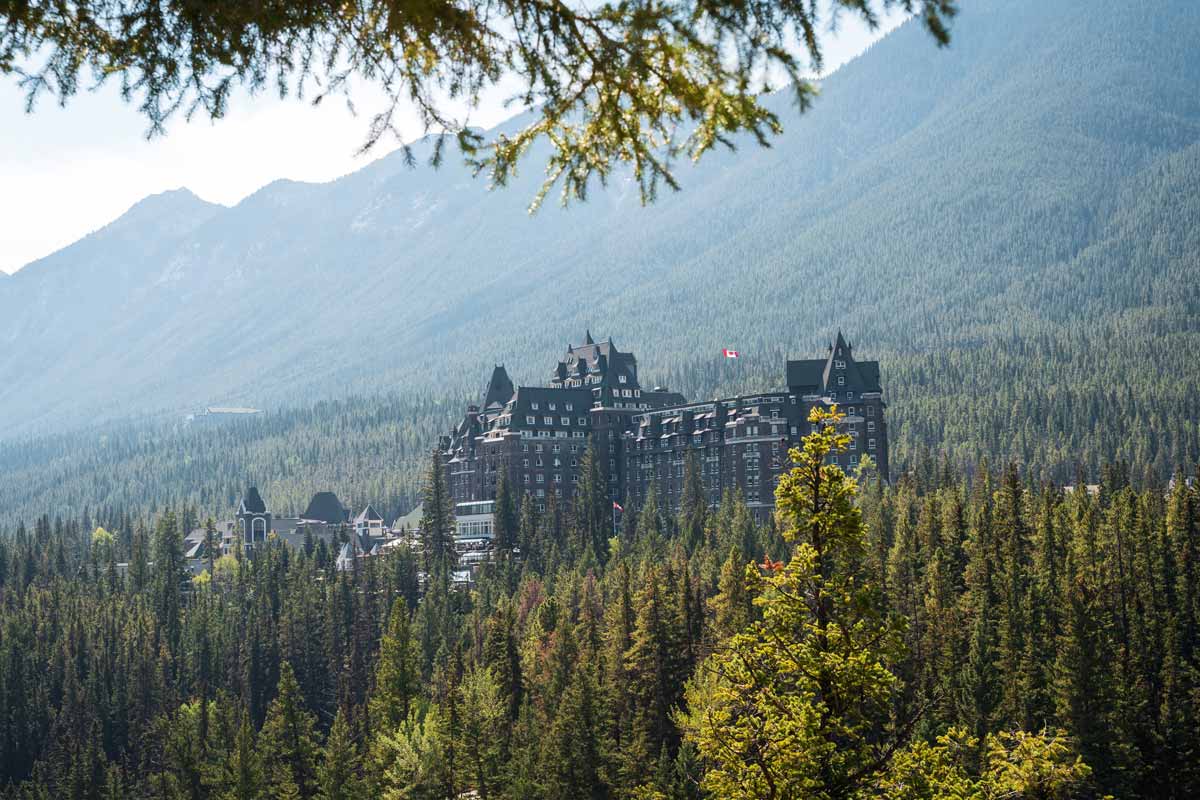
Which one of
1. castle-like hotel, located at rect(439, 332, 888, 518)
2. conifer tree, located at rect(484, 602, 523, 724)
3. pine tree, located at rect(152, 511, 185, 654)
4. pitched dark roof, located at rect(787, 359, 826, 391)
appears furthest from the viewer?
pitched dark roof, located at rect(787, 359, 826, 391)

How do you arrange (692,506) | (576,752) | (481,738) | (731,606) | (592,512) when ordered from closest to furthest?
(576,752) → (731,606) → (481,738) → (692,506) → (592,512)

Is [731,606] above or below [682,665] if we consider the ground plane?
above

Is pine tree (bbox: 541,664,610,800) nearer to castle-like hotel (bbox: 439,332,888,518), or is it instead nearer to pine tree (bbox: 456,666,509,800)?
pine tree (bbox: 456,666,509,800)

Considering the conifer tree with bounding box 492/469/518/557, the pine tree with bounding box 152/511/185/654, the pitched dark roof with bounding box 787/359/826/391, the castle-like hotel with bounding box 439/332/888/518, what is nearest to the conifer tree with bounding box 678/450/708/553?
the castle-like hotel with bounding box 439/332/888/518

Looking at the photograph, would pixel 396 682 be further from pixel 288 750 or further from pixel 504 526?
pixel 504 526

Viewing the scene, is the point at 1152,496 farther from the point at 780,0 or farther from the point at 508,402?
the point at 780,0

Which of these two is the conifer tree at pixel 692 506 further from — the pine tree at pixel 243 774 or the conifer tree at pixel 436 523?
the pine tree at pixel 243 774

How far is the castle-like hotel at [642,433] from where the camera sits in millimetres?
166750

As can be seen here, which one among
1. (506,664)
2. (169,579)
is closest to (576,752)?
(506,664)

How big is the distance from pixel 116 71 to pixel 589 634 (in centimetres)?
9695

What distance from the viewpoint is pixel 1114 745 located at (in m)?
88.0

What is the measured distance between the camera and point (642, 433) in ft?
595

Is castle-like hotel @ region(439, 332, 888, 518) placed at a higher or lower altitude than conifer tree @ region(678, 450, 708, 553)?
higher

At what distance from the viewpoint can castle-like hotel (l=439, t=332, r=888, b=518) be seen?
547 feet
